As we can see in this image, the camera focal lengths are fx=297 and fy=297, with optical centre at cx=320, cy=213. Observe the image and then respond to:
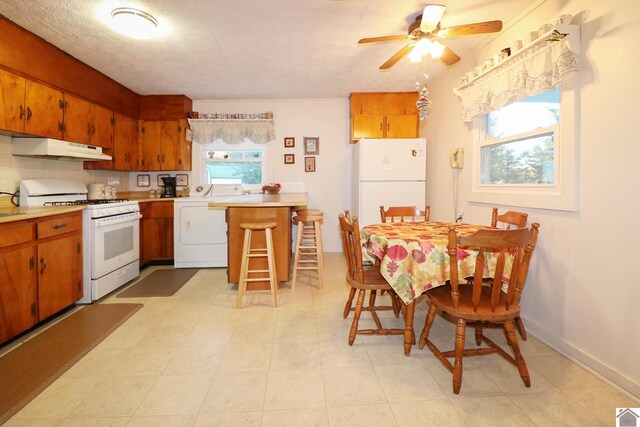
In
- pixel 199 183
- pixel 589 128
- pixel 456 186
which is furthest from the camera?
pixel 199 183

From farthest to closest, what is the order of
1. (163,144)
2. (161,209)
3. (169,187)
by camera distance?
(169,187) → (163,144) → (161,209)

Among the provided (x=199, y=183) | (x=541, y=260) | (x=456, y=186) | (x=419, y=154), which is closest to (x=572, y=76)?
(x=541, y=260)

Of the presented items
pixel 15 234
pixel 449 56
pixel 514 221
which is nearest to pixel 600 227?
pixel 514 221

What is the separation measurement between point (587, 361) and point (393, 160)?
8.18ft

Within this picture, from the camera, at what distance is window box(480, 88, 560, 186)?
207cm

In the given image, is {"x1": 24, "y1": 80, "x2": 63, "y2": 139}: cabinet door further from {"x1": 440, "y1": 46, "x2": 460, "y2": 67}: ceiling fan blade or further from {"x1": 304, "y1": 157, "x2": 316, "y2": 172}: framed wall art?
{"x1": 440, "y1": 46, "x2": 460, "y2": 67}: ceiling fan blade

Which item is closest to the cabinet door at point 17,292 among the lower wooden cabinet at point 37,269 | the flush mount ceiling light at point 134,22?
the lower wooden cabinet at point 37,269

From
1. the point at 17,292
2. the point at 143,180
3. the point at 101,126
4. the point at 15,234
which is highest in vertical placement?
the point at 101,126

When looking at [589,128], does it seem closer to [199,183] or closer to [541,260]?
[541,260]

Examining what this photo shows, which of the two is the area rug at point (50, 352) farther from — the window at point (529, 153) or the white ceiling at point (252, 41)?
the window at point (529, 153)

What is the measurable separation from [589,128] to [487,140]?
3.24 feet

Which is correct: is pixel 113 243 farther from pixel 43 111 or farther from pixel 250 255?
pixel 250 255

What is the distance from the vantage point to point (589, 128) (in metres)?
1.72

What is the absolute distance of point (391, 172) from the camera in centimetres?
361
